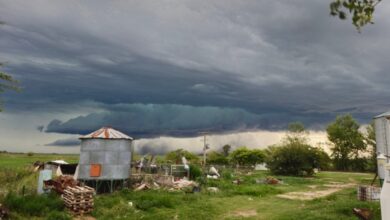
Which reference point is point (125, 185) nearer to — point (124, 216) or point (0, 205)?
point (124, 216)

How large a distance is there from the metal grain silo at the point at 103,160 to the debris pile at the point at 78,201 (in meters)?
5.13

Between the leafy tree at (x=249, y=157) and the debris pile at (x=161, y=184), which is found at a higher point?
the leafy tree at (x=249, y=157)

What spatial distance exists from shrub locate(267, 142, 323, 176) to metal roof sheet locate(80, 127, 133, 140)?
27201 millimetres

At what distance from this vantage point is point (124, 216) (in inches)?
534

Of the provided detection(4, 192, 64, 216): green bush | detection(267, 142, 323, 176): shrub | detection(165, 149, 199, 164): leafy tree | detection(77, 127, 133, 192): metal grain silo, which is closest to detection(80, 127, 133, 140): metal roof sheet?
detection(77, 127, 133, 192): metal grain silo

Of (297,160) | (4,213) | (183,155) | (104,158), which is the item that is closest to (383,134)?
(297,160)

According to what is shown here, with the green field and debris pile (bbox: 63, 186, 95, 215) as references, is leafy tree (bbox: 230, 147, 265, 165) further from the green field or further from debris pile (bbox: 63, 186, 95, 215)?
debris pile (bbox: 63, 186, 95, 215)

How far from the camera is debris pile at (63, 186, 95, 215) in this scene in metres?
13.6

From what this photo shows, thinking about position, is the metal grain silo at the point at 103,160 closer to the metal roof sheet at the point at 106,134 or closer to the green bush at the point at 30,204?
the metal roof sheet at the point at 106,134

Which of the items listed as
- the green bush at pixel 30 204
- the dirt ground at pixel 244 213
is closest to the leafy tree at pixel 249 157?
the dirt ground at pixel 244 213

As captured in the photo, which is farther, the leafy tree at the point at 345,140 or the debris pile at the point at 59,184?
the leafy tree at the point at 345,140

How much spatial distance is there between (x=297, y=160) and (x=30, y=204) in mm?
35274

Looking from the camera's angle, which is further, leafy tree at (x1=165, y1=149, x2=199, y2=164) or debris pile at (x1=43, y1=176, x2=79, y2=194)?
leafy tree at (x1=165, y1=149, x2=199, y2=164)

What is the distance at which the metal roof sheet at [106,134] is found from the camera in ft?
65.1
